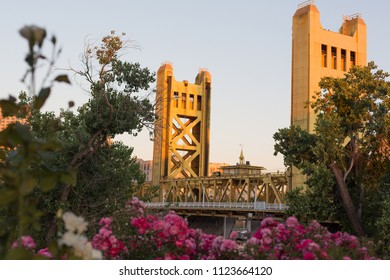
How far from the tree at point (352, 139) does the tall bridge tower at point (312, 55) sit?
82.0 ft

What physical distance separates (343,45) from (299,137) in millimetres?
38655

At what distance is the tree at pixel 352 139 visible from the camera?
26812 mm

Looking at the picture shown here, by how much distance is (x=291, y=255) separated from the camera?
27.2 feet

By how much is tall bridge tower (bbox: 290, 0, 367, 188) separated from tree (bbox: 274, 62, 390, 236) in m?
25.0

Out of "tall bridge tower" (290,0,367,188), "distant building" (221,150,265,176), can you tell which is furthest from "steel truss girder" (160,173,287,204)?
"tall bridge tower" (290,0,367,188)

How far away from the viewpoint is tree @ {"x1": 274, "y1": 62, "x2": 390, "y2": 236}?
2681 centimetres

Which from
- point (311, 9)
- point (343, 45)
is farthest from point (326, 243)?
point (343, 45)

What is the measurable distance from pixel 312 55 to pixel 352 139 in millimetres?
32379

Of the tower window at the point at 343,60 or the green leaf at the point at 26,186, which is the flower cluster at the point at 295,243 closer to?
Answer: the green leaf at the point at 26,186

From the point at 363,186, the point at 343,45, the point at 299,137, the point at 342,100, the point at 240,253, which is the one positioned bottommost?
the point at 240,253

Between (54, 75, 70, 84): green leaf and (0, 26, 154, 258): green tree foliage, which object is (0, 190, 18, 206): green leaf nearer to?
(54, 75, 70, 84): green leaf

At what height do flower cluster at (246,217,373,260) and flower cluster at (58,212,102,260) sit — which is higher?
flower cluster at (58,212,102,260)

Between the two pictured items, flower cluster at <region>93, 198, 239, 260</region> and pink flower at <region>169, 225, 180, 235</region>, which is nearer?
flower cluster at <region>93, 198, 239, 260</region>
